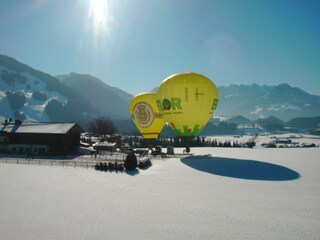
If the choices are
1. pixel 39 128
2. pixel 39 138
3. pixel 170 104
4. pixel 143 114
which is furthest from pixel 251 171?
pixel 39 128

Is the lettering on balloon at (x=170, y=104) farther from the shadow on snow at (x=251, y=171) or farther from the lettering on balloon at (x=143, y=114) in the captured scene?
the lettering on balloon at (x=143, y=114)

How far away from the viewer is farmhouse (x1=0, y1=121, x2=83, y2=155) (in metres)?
58.5

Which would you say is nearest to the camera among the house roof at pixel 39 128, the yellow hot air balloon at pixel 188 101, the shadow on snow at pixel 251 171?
the shadow on snow at pixel 251 171

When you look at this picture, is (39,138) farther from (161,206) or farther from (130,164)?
(161,206)

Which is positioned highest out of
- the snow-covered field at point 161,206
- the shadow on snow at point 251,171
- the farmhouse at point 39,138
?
the farmhouse at point 39,138

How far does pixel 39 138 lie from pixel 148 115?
893 inches

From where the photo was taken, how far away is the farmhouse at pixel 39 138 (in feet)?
192

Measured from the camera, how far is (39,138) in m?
59.4

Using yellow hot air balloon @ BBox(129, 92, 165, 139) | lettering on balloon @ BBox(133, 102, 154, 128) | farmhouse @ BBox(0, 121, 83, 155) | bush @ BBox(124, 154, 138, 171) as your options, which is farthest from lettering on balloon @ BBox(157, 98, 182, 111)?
farmhouse @ BBox(0, 121, 83, 155)

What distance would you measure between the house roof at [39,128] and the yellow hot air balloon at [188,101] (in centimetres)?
2336

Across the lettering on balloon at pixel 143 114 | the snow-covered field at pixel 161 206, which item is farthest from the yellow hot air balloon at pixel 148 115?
the snow-covered field at pixel 161 206

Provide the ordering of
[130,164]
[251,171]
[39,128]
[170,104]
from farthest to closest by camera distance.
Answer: [39,128]
[170,104]
[130,164]
[251,171]

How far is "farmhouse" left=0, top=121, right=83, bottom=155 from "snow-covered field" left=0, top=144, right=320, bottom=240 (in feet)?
88.4

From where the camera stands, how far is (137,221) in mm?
16328
